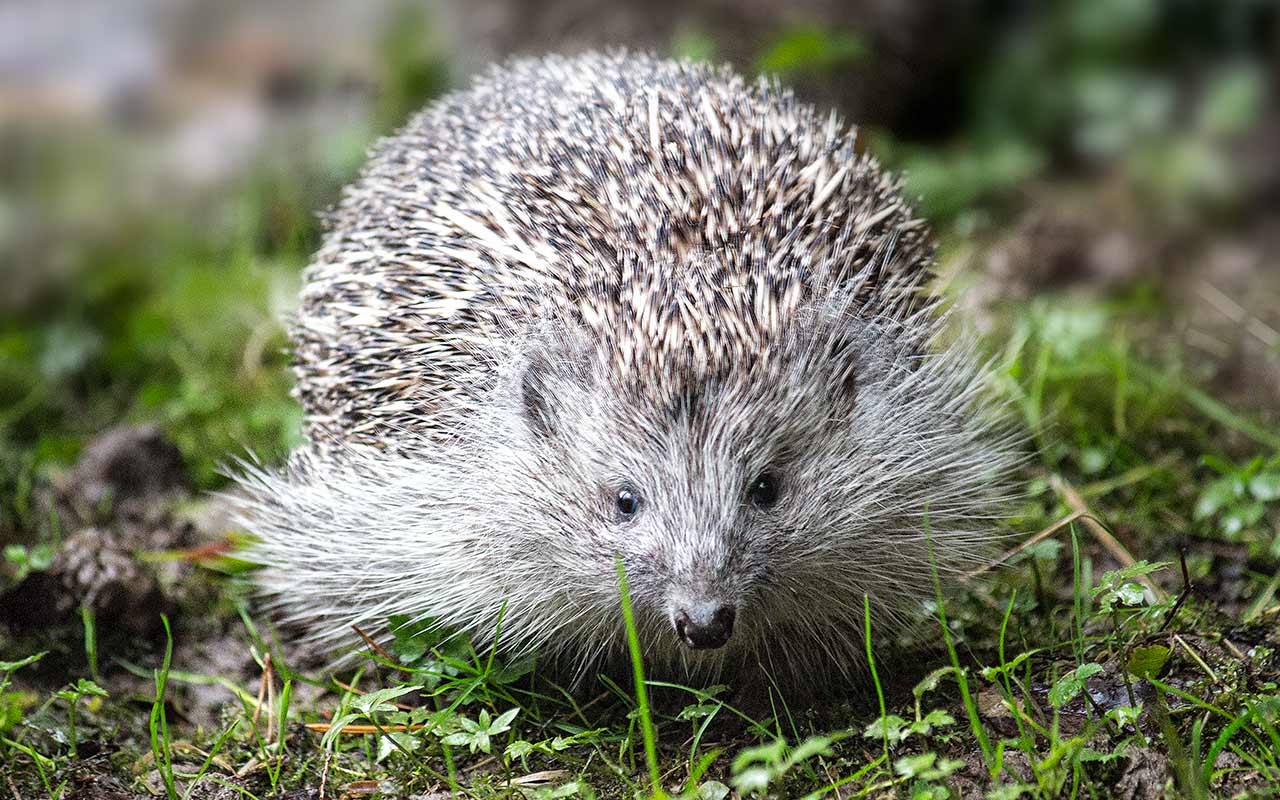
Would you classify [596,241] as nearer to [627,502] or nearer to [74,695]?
[627,502]

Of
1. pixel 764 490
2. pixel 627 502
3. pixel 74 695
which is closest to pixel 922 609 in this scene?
pixel 764 490

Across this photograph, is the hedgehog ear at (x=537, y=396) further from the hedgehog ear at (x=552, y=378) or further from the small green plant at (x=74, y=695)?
the small green plant at (x=74, y=695)

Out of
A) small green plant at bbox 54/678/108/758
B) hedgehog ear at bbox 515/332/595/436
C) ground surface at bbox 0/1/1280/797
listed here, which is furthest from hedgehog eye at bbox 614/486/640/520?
small green plant at bbox 54/678/108/758

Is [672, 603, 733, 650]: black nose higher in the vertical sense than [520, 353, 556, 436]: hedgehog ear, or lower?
lower

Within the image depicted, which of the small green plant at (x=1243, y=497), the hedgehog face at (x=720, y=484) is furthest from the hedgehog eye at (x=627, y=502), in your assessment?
the small green plant at (x=1243, y=497)

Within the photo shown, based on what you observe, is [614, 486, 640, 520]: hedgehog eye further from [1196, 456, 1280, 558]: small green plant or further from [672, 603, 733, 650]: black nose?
[1196, 456, 1280, 558]: small green plant
